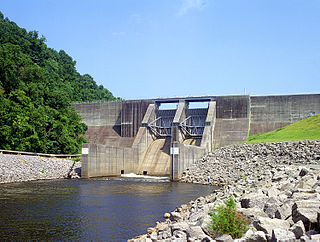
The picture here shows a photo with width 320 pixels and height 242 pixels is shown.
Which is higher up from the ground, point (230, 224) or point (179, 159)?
point (179, 159)

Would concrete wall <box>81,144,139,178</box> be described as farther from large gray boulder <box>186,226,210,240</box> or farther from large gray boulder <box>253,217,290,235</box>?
large gray boulder <box>253,217,290,235</box>

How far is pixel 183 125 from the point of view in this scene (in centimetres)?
5194

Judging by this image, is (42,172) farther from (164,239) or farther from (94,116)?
(164,239)

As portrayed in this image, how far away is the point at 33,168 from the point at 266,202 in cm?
3130

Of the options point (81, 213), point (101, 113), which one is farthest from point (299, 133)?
point (101, 113)

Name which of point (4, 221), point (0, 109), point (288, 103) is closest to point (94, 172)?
point (0, 109)

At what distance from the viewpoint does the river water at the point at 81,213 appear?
14370 mm

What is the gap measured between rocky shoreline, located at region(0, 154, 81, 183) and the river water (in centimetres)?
781

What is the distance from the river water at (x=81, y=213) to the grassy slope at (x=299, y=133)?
19.0m

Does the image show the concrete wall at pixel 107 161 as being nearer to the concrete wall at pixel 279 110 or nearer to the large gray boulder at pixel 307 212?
the concrete wall at pixel 279 110

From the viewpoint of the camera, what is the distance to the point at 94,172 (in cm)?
4131

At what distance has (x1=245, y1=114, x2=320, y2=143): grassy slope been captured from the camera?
40528mm

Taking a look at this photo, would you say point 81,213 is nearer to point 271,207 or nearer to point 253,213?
point 253,213

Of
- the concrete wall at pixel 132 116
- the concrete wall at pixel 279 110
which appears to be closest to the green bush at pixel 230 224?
the concrete wall at pixel 279 110
